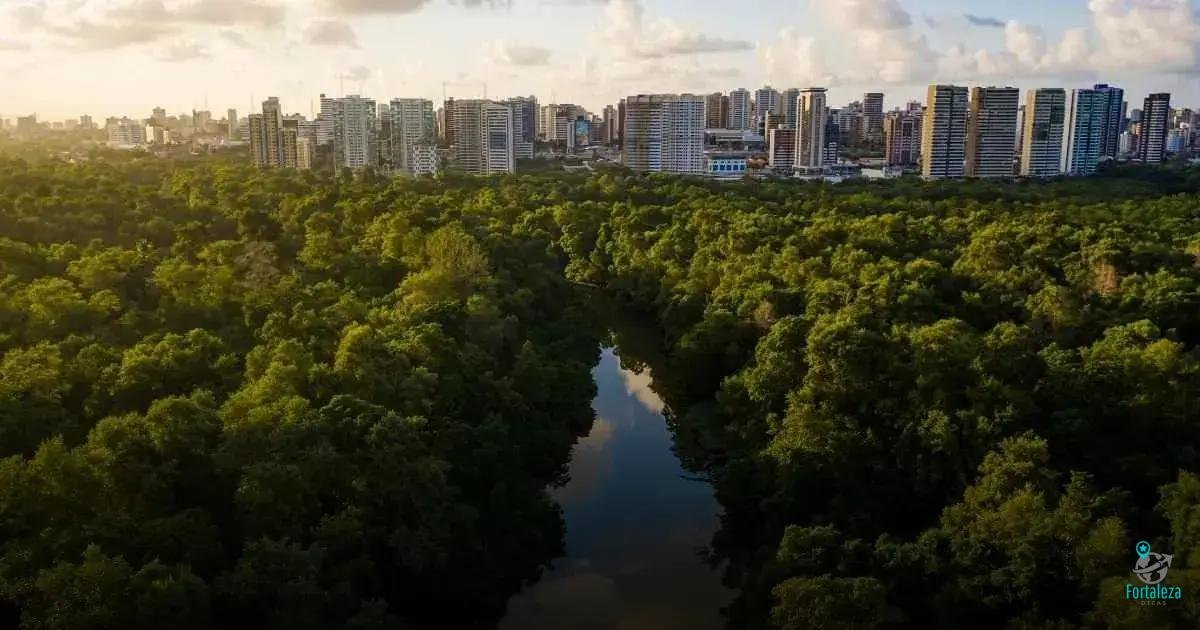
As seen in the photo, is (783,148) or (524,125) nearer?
(783,148)

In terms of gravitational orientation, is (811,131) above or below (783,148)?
above

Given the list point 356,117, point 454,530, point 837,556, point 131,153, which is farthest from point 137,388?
point 356,117

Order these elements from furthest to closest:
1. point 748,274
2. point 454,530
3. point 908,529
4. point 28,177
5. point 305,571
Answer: point 28,177 < point 748,274 < point 908,529 < point 454,530 < point 305,571

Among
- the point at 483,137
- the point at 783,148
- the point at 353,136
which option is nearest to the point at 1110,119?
the point at 783,148

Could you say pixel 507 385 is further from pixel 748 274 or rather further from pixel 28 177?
pixel 28 177

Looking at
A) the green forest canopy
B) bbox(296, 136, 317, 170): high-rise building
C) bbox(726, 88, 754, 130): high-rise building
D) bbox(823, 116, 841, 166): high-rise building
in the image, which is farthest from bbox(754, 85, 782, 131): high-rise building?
the green forest canopy

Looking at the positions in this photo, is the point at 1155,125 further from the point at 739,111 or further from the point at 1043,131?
the point at 739,111

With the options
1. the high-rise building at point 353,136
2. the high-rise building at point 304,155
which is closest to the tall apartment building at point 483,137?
the high-rise building at point 353,136
